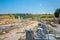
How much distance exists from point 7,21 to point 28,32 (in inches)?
901

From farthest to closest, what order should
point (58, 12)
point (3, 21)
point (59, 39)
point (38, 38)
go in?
1. point (58, 12)
2. point (3, 21)
3. point (59, 39)
4. point (38, 38)

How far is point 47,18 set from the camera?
84.1 ft

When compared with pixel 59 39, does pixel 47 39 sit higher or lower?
higher

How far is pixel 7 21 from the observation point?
2514 centimetres

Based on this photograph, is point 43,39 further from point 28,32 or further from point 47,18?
point 47,18

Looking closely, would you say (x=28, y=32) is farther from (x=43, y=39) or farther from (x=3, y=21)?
(x=3, y=21)

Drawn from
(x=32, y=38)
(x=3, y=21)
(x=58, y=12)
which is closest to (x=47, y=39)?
(x=32, y=38)

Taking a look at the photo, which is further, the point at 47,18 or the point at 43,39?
the point at 47,18

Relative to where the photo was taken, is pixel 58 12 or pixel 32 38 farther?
pixel 58 12

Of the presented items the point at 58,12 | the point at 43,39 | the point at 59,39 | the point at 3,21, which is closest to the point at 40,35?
the point at 43,39

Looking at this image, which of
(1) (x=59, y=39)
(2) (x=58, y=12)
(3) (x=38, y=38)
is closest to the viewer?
(3) (x=38, y=38)

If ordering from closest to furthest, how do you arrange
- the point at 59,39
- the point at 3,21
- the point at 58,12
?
the point at 59,39, the point at 3,21, the point at 58,12

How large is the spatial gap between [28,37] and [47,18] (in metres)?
23.3

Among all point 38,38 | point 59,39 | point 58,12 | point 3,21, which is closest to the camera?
point 38,38
